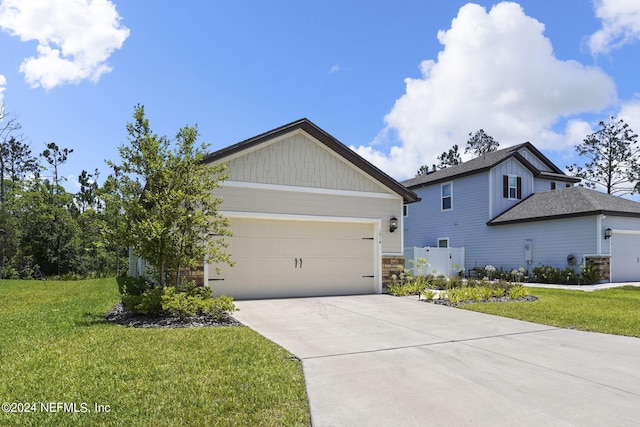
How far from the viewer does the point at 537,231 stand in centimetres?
1777

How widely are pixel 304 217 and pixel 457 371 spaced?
23.2 feet

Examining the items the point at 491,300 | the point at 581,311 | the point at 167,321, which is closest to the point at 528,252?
the point at 491,300

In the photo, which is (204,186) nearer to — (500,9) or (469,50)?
(500,9)

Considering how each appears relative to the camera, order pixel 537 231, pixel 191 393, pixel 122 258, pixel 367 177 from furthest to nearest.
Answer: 1. pixel 122 258
2. pixel 537 231
3. pixel 367 177
4. pixel 191 393

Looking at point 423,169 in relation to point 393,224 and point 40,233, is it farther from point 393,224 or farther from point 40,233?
point 393,224

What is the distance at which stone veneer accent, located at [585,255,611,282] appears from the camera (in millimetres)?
15492

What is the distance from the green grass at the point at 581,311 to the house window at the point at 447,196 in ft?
34.0

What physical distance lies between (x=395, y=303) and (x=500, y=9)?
29.8ft

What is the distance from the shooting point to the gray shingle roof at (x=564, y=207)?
15.9 m

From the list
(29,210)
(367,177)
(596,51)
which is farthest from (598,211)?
(29,210)

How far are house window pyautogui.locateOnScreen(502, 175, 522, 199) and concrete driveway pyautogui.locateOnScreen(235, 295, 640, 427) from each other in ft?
46.1

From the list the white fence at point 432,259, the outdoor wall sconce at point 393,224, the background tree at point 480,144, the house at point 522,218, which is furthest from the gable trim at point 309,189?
the background tree at point 480,144

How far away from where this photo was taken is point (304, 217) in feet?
36.3

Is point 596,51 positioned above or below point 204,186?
above
